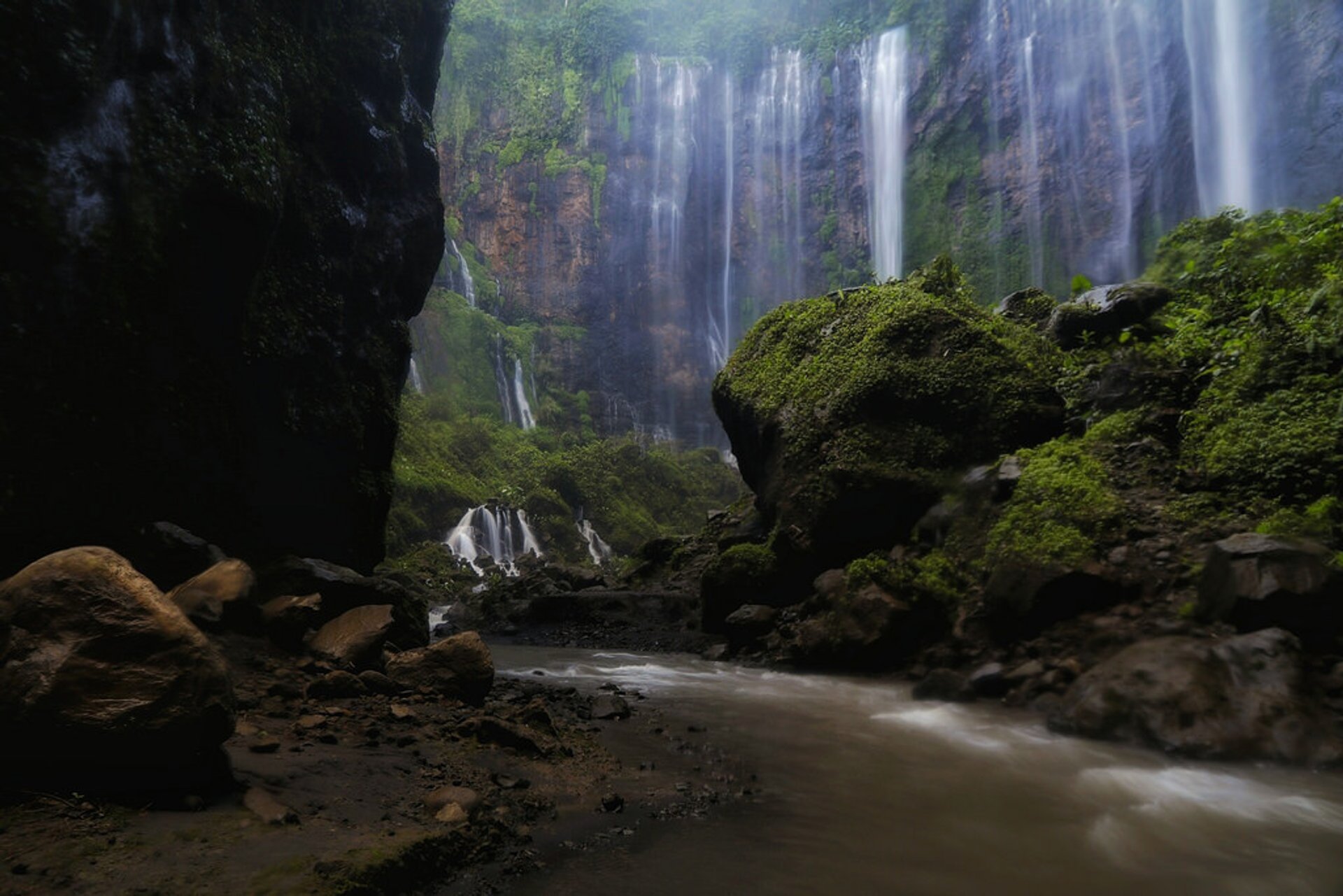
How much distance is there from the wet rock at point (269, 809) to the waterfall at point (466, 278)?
133 ft

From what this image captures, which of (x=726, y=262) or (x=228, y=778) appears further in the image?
(x=726, y=262)

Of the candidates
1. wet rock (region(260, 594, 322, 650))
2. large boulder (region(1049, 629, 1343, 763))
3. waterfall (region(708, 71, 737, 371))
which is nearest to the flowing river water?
large boulder (region(1049, 629, 1343, 763))

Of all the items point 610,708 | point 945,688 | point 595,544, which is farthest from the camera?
point 595,544

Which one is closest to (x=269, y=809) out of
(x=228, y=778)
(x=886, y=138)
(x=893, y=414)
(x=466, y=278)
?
(x=228, y=778)

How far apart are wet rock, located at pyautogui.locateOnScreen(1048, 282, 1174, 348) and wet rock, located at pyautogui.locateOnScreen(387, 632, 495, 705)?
9440 millimetres

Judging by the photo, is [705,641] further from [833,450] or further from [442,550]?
[442,550]

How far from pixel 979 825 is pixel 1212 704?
2.54m

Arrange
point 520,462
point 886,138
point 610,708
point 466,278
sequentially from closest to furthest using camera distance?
point 610,708
point 520,462
point 886,138
point 466,278

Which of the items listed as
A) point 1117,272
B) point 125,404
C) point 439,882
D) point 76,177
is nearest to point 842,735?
point 439,882

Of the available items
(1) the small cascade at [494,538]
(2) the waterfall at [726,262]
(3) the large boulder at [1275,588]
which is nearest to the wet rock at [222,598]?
(3) the large boulder at [1275,588]

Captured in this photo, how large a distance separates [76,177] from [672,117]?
142 ft

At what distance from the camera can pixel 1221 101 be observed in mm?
24391

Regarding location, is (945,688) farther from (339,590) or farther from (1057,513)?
(339,590)

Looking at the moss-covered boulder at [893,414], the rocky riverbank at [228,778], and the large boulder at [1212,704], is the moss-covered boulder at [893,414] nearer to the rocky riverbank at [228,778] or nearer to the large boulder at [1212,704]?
the large boulder at [1212,704]
